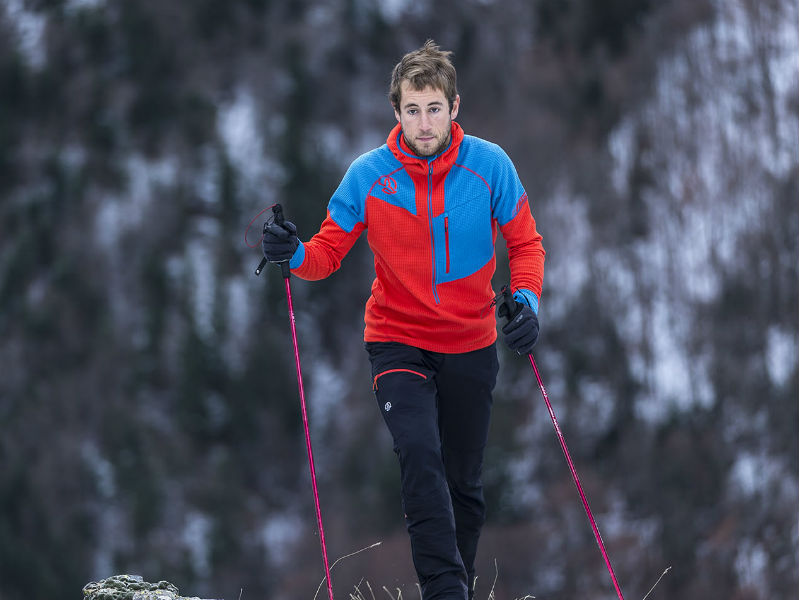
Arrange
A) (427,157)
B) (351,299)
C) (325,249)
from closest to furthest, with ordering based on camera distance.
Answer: (427,157)
(325,249)
(351,299)

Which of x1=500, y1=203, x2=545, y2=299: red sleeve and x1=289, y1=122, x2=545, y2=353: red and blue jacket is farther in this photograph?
x1=500, y1=203, x2=545, y2=299: red sleeve

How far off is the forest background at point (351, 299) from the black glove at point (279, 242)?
25.6m

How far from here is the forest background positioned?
31578 millimetres

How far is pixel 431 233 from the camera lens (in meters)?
3.75

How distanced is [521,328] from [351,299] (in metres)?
33.7

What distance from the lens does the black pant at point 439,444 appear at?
11.2 ft

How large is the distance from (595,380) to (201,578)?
1470cm

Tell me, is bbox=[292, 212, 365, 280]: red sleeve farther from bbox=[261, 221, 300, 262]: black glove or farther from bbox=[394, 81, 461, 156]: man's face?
bbox=[394, 81, 461, 156]: man's face

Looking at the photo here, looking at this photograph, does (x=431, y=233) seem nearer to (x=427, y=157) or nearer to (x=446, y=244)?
(x=446, y=244)

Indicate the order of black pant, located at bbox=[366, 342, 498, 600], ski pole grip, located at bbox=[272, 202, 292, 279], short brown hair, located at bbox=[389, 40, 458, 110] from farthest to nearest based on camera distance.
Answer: ski pole grip, located at bbox=[272, 202, 292, 279]
short brown hair, located at bbox=[389, 40, 458, 110]
black pant, located at bbox=[366, 342, 498, 600]

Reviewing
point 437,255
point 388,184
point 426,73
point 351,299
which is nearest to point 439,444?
point 437,255

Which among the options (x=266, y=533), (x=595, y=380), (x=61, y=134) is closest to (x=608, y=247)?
(x=595, y=380)

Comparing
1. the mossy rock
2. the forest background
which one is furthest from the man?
the forest background

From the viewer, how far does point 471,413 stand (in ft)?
12.3
